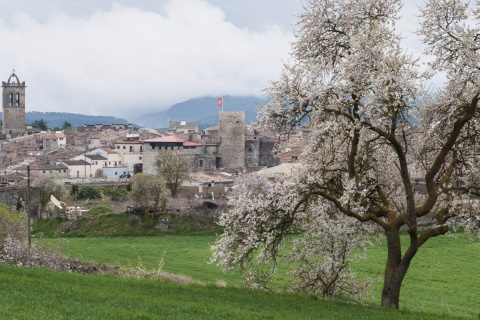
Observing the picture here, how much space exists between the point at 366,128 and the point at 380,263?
92.3ft

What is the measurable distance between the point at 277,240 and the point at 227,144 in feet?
338

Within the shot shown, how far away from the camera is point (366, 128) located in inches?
923

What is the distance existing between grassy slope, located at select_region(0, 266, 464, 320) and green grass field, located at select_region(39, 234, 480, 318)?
34.4 feet

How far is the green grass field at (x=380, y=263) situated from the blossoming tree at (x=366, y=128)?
28.7ft

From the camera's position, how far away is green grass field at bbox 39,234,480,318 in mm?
38469

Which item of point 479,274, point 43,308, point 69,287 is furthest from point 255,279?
point 479,274

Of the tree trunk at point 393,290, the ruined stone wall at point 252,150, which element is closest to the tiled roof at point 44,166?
the ruined stone wall at point 252,150

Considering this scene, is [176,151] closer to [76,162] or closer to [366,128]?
[76,162]

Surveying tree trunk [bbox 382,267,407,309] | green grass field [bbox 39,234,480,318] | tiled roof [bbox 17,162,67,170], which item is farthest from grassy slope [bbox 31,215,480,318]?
tiled roof [bbox 17,162,67,170]

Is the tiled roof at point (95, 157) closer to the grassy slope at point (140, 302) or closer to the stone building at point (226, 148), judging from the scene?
the stone building at point (226, 148)

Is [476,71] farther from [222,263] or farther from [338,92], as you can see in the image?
[222,263]

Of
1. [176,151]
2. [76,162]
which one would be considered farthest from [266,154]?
[76,162]

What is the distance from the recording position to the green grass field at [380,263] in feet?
126

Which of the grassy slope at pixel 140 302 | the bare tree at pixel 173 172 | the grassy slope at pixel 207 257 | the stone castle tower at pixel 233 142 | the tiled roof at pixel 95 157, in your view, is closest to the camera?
the grassy slope at pixel 140 302
